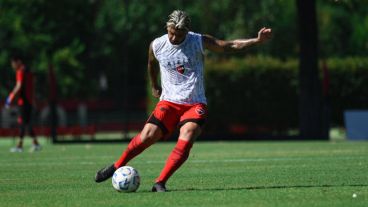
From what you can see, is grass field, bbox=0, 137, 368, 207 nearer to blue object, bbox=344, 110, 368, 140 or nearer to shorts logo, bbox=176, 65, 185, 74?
shorts logo, bbox=176, 65, 185, 74

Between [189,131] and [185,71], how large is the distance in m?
0.86

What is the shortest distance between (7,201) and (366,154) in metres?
10.2

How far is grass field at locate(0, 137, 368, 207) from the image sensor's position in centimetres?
1100

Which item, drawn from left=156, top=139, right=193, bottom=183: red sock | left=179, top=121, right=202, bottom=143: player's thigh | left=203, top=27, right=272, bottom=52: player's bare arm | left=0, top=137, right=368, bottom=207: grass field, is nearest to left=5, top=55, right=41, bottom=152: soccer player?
left=0, top=137, right=368, bottom=207: grass field

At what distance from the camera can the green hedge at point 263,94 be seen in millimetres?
37469

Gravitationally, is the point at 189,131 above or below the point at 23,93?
above

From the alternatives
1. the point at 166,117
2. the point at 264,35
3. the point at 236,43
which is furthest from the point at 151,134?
the point at 264,35

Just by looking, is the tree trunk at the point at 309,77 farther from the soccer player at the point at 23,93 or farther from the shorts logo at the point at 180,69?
the shorts logo at the point at 180,69

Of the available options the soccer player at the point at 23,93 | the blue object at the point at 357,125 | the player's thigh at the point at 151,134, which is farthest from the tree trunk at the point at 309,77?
the player's thigh at the point at 151,134

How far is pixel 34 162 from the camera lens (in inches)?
764

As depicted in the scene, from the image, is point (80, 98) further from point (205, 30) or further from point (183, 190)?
point (183, 190)

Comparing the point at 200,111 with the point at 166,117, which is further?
the point at 166,117

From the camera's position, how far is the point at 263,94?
37.6 metres

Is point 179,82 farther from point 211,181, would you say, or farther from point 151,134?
point 211,181
